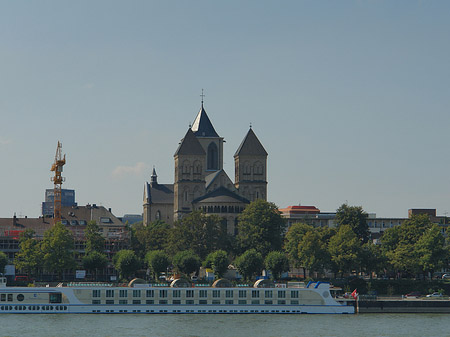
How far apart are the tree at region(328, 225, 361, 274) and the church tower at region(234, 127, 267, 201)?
67744 mm

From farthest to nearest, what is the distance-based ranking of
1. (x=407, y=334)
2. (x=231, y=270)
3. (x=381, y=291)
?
(x=231, y=270) < (x=381, y=291) < (x=407, y=334)

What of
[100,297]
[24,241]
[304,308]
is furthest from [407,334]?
[24,241]

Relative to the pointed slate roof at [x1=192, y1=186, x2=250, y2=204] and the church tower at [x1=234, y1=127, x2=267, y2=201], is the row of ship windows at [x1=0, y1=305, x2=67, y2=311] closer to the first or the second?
the pointed slate roof at [x1=192, y1=186, x2=250, y2=204]

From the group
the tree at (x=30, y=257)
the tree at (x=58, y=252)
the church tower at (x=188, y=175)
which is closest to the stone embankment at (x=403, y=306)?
the tree at (x=58, y=252)

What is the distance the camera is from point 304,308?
98.2m

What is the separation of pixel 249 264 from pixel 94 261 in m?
21.7

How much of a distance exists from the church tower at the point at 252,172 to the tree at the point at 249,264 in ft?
209

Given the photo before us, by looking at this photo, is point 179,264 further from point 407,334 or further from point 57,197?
point 407,334

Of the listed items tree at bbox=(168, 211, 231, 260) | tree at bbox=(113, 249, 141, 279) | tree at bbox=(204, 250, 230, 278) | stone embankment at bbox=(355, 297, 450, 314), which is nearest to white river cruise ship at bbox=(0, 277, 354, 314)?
stone embankment at bbox=(355, 297, 450, 314)

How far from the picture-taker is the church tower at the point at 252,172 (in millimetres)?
197125

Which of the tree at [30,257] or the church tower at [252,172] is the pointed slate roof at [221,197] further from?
the tree at [30,257]

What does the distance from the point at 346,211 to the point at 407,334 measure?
224 feet

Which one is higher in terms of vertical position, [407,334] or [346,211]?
[346,211]

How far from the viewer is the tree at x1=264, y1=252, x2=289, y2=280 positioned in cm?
13138
